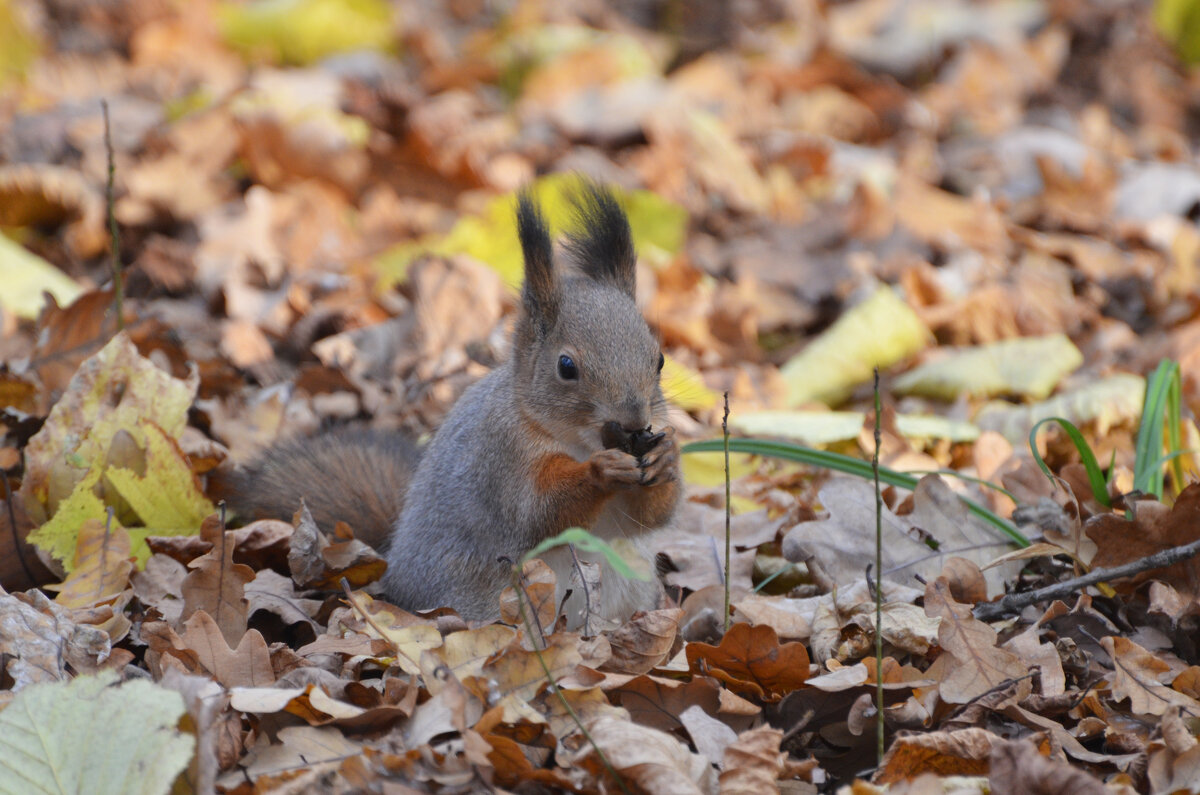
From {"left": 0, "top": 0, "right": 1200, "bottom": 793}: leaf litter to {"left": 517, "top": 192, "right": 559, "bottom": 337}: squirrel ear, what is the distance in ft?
2.03

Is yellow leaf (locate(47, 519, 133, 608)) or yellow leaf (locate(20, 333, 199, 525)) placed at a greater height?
yellow leaf (locate(20, 333, 199, 525))

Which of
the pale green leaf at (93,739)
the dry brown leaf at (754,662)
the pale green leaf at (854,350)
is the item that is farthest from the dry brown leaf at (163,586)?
the pale green leaf at (854,350)

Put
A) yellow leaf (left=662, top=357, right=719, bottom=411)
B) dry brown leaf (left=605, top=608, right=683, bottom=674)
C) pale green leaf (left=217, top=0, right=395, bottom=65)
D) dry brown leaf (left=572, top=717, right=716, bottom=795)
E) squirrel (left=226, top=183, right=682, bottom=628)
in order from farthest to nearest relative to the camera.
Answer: pale green leaf (left=217, top=0, right=395, bottom=65) < yellow leaf (left=662, top=357, right=719, bottom=411) < squirrel (left=226, top=183, right=682, bottom=628) < dry brown leaf (left=605, top=608, right=683, bottom=674) < dry brown leaf (left=572, top=717, right=716, bottom=795)

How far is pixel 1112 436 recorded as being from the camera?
10.2 ft

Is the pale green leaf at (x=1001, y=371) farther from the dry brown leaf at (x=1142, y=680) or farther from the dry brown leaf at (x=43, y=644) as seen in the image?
the dry brown leaf at (x=43, y=644)

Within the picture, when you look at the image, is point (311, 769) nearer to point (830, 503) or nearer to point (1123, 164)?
point (830, 503)

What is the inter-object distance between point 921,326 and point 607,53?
318 centimetres

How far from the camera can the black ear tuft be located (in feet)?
8.45

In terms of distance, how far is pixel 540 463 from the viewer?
2.35 meters

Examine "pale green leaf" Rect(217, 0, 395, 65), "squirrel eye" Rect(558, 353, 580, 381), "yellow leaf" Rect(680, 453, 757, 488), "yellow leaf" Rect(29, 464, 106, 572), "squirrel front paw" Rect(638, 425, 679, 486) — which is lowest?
"yellow leaf" Rect(680, 453, 757, 488)

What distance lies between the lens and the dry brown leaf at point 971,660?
6.12 feet

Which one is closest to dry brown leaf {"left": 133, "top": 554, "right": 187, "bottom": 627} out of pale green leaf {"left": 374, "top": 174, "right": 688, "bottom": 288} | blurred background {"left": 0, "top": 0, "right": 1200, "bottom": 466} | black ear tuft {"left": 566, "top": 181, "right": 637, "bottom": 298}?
blurred background {"left": 0, "top": 0, "right": 1200, "bottom": 466}

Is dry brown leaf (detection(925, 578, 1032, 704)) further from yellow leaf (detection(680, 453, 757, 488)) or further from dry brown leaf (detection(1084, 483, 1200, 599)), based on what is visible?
yellow leaf (detection(680, 453, 757, 488))


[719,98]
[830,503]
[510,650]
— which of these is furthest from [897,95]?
[510,650]
